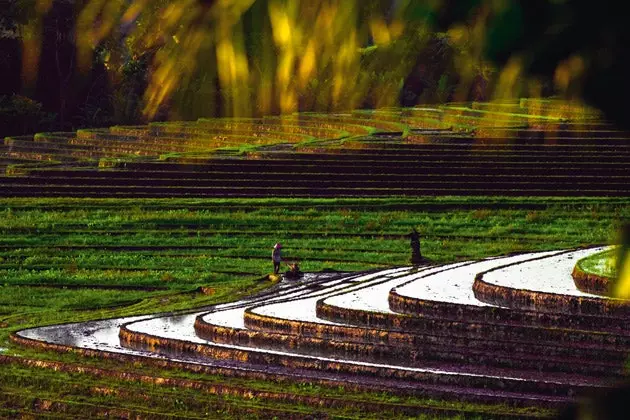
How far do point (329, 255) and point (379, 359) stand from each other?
9.82 meters

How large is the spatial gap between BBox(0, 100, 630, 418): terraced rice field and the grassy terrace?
48 mm

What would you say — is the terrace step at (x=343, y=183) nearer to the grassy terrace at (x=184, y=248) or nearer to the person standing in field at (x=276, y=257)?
the grassy terrace at (x=184, y=248)

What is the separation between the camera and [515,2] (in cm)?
82

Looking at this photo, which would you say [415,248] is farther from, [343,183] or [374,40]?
[374,40]

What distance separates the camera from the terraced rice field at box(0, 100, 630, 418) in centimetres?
1027

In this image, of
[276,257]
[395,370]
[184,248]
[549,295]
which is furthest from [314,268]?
[395,370]

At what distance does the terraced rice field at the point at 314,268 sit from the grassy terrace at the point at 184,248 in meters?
0.05

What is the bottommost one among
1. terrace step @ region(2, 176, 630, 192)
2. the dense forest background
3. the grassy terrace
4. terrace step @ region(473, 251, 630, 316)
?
the grassy terrace

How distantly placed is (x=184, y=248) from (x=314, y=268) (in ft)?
11.9

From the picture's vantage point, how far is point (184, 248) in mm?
22516

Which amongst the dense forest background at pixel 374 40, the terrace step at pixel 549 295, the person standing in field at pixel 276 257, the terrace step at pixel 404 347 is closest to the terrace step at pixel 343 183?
the person standing in field at pixel 276 257

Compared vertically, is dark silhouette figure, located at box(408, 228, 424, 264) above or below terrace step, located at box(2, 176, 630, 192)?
below

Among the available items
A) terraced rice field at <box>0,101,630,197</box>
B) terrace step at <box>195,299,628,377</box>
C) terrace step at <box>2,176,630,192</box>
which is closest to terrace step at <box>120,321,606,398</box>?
terrace step at <box>195,299,628,377</box>

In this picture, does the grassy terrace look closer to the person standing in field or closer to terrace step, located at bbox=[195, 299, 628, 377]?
the person standing in field
